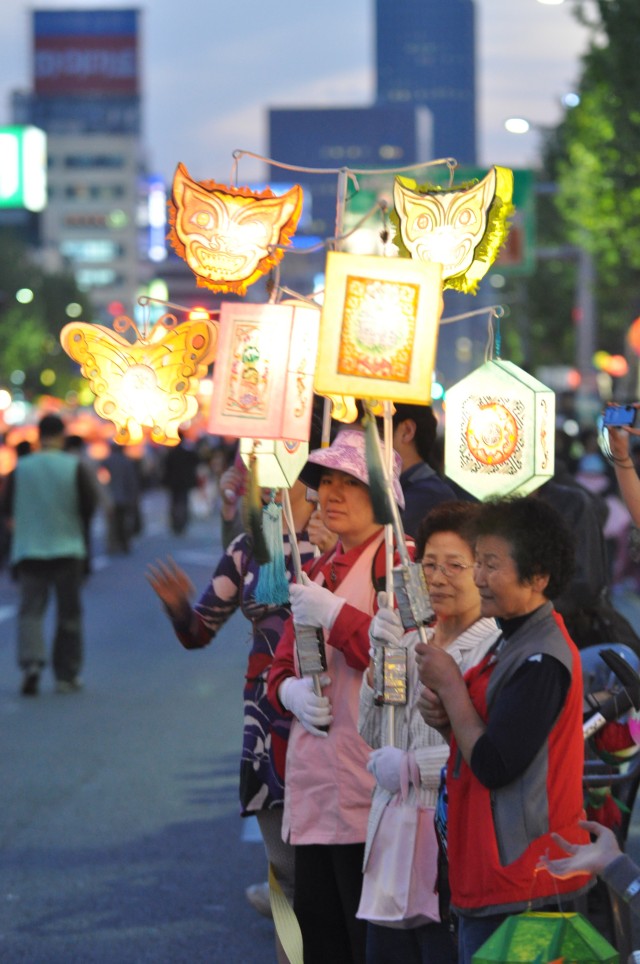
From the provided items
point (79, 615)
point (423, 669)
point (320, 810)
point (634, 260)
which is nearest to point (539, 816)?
point (423, 669)

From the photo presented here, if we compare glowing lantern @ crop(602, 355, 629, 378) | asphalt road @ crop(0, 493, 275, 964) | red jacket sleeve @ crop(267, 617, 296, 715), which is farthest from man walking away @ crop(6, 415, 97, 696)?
glowing lantern @ crop(602, 355, 629, 378)

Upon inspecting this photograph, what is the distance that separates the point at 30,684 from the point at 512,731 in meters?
9.23

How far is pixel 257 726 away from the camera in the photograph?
5.66 metres

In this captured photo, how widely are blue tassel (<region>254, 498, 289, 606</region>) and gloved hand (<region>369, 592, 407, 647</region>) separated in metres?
0.81

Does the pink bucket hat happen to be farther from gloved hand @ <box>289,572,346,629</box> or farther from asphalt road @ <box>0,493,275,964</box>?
asphalt road @ <box>0,493,275,964</box>

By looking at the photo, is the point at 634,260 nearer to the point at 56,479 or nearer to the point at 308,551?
the point at 56,479

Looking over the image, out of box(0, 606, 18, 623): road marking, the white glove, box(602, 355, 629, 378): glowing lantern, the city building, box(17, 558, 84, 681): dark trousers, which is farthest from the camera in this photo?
the city building

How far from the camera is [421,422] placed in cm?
590

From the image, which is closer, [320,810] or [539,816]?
[539,816]

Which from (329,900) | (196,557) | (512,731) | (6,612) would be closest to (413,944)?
(329,900)

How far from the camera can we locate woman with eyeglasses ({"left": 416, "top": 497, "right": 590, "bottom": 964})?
3.81 m

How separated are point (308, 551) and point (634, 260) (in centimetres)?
2580

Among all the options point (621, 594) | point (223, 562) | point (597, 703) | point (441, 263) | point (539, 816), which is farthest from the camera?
point (621, 594)

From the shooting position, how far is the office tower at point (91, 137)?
154m
